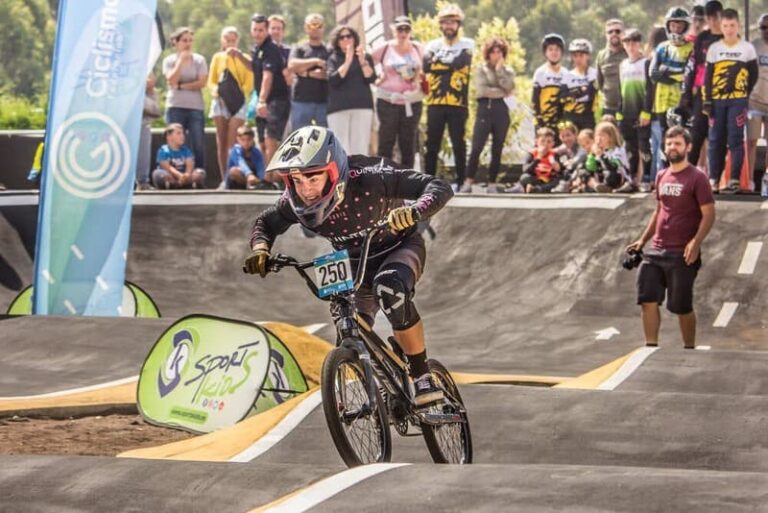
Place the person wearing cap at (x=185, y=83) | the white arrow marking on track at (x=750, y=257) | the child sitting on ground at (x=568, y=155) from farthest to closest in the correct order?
the person wearing cap at (x=185, y=83)
the child sitting on ground at (x=568, y=155)
the white arrow marking on track at (x=750, y=257)

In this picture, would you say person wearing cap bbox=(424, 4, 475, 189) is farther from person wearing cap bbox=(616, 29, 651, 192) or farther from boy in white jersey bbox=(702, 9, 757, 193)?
boy in white jersey bbox=(702, 9, 757, 193)

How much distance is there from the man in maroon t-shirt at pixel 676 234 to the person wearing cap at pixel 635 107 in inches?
180

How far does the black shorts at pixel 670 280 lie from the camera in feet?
39.6

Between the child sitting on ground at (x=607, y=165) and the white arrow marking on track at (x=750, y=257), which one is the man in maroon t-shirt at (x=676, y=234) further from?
the child sitting on ground at (x=607, y=165)

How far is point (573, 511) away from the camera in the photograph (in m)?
5.36

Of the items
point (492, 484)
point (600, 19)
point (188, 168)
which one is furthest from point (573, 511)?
point (600, 19)

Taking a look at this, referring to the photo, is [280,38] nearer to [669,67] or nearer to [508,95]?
[508,95]

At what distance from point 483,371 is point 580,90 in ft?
18.2

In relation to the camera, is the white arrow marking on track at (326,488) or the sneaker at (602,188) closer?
the white arrow marking on track at (326,488)

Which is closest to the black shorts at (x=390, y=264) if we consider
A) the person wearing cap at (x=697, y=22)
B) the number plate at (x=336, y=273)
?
the number plate at (x=336, y=273)

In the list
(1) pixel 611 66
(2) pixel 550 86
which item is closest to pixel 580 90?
(2) pixel 550 86

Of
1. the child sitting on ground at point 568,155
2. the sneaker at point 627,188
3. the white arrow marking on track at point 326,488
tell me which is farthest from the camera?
the child sitting on ground at point 568,155

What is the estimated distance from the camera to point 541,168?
1766 cm

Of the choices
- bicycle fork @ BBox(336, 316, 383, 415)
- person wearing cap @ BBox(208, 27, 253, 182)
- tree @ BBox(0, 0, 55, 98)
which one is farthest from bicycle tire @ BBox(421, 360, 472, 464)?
tree @ BBox(0, 0, 55, 98)
